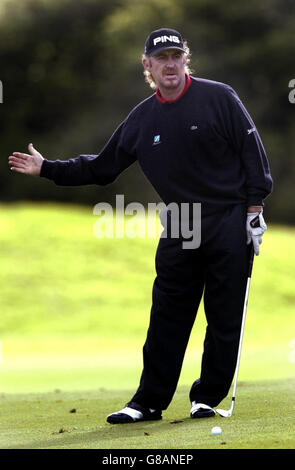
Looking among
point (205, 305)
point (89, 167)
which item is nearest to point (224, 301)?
point (205, 305)

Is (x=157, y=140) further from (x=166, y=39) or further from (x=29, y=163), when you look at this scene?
(x=29, y=163)

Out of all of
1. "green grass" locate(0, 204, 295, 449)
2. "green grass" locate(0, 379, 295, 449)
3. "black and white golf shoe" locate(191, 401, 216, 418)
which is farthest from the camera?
"black and white golf shoe" locate(191, 401, 216, 418)

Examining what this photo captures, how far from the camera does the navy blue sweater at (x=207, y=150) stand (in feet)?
14.0

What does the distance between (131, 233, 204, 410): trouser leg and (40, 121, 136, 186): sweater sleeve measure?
1.69 feet

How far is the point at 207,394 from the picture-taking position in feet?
14.8

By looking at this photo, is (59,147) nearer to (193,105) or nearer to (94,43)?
(94,43)

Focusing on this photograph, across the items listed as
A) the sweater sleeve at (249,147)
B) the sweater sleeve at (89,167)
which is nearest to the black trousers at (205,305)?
the sweater sleeve at (249,147)

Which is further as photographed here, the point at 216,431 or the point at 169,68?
the point at 169,68

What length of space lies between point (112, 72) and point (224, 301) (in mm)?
21124

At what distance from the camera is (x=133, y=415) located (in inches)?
176

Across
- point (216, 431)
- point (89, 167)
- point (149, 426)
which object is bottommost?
point (149, 426)

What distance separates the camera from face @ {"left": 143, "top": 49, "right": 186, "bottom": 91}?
169 inches

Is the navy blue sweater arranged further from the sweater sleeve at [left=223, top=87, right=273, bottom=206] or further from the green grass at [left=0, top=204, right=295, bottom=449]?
the green grass at [left=0, top=204, right=295, bottom=449]

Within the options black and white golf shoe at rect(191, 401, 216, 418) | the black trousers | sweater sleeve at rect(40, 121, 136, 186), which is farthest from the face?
black and white golf shoe at rect(191, 401, 216, 418)
